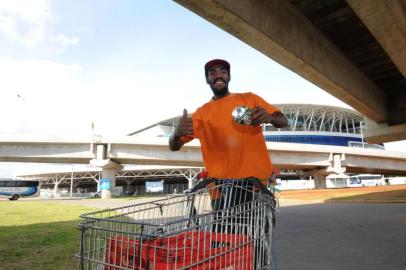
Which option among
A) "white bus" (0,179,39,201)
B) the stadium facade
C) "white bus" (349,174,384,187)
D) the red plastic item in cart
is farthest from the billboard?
the red plastic item in cart

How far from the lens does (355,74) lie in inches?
444

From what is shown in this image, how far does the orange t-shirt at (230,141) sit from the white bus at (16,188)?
5299cm

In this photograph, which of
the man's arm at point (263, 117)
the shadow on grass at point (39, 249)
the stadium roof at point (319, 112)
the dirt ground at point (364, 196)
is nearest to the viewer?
the man's arm at point (263, 117)

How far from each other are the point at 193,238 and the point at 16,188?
55.6m

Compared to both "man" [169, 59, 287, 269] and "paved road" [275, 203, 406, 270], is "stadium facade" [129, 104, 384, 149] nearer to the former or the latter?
"paved road" [275, 203, 406, 270]

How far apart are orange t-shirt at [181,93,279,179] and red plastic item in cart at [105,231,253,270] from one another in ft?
2.35

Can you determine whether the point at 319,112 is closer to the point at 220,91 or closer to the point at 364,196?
the point at 364,196

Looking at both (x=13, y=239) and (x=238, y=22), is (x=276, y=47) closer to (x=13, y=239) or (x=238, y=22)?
(x=238, y=22)

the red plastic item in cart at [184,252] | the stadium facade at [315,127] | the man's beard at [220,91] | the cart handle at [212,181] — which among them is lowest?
the red plastic item in cart at [184,252]

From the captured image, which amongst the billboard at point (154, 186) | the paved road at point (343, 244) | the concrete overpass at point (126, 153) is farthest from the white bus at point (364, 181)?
the paved road at point (343, 244)

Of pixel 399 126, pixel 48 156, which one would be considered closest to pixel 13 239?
pixel 399 126

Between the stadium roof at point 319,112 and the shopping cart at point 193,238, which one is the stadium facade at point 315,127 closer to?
the stadium roof at point 319,112

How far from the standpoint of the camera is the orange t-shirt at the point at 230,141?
9.67 ft

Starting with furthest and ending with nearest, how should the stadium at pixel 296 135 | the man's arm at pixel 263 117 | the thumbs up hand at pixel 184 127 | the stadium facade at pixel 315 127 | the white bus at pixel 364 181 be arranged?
the stadium facade at pixel 315 127 < the stadium at pixel 296 135 < the white bus at pixel 364 181 < the thumbs up hand at pixel 184 127 < the man's arm at pixel 263 117
